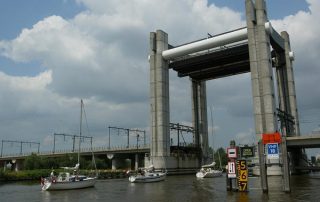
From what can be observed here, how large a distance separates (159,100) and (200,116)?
22.5 meters

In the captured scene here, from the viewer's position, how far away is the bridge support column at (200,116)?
11431 centimetres

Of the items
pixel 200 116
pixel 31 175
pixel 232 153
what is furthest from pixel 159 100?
pixel 232 153

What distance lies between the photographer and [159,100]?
97.4 m

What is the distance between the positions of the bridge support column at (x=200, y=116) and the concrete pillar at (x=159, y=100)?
59.9ft

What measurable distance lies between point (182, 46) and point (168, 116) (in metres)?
18.8

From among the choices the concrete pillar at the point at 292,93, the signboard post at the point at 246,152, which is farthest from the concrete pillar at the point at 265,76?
the concrete pillar at the point at 292,93

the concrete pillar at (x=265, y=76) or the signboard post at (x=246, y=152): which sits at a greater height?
A: the concrete pillar at (x=265, y=76)

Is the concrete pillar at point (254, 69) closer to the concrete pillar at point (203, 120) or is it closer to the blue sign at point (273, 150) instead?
the concrete pillar at point (203, 120)

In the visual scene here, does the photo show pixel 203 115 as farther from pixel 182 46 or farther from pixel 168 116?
pixel 182 46

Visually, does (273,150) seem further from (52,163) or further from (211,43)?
(52,163)

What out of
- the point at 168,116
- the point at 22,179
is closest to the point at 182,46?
the point at 168,116

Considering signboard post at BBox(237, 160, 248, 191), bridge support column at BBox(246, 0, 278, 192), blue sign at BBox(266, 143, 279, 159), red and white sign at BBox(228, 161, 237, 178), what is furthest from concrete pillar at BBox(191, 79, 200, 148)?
blue sign at BBox(266, 143, 279, 159)

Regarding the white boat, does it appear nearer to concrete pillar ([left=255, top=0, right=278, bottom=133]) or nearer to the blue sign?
the blue sign

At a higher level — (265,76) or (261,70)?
(261,70)
